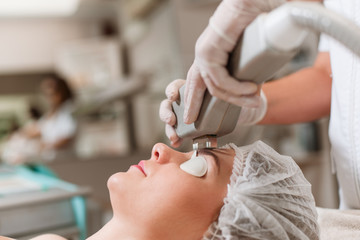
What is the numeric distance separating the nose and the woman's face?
0.03m

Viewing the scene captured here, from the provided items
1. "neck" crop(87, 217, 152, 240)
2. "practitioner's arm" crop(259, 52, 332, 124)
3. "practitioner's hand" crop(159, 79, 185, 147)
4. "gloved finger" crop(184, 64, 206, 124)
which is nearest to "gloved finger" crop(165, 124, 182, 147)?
"practitioner's hand" crop(159, 79, 185, 147)

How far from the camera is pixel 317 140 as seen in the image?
314 cm

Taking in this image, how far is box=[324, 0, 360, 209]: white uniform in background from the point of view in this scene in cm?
109

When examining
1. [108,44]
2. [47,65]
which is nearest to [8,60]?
[47,65]

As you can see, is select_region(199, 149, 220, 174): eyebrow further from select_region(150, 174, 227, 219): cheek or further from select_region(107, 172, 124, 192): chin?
select_region(107, 172, 124, 192): chin

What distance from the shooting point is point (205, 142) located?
102 centimetres

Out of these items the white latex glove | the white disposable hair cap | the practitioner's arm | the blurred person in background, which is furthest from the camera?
the blurred person in background

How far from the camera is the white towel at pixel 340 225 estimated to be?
1.07 metres

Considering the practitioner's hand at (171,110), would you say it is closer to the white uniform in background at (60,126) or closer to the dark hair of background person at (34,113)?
the white uniform in background at (60,126)

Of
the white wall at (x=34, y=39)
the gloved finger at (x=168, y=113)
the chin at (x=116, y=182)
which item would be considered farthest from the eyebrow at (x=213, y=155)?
the white wall at (x=34, y=39)

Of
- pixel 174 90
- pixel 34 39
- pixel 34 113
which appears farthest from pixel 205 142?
pixel 34 39

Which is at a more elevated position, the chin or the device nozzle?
the device nozzle

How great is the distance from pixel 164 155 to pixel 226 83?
0.41 meters

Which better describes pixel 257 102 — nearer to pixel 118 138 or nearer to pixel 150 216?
pixel 150 216
